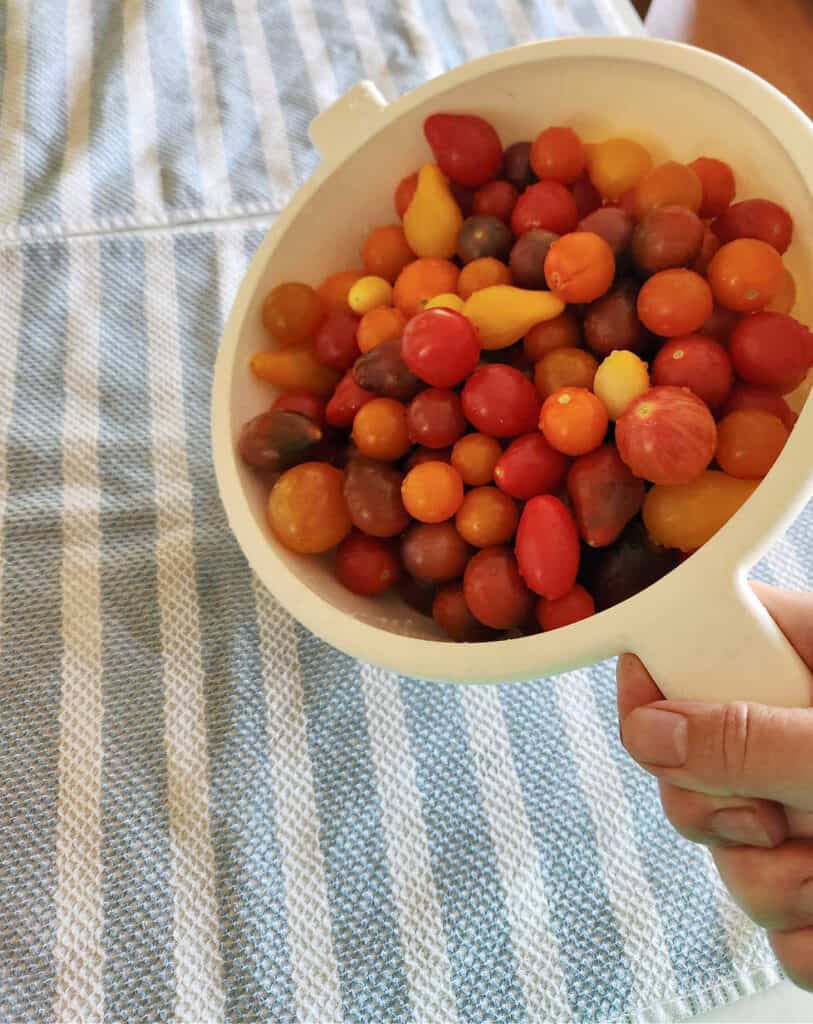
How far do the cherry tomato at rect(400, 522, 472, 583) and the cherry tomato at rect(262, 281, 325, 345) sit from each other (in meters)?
0.13

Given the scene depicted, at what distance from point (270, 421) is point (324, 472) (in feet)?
0.12

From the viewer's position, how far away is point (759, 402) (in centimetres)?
38

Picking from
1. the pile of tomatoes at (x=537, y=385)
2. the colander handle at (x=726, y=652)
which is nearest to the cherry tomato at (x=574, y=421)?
the pile of tomatoes at (x=537, y=385)

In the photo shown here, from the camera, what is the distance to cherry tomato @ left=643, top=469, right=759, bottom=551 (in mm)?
355

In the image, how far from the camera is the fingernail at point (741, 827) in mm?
297

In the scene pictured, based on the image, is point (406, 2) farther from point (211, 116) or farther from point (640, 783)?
point (640, 783)

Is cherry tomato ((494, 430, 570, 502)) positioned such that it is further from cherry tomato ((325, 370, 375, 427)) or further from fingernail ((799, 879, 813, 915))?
fingernail ((799, 879, 813, 915))

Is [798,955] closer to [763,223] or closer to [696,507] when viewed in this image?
[696,507]

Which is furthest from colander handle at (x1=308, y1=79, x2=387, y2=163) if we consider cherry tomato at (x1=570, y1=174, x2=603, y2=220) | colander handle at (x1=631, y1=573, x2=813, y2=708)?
colander handle at (x1=631, y1=573, x2=813, y2=708)

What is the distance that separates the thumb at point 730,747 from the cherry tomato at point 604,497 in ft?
0.29

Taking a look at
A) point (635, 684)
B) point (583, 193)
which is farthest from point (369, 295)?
point (635, 684)

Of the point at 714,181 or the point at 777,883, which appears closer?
the point at 777,883

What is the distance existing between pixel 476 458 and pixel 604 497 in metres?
0.07

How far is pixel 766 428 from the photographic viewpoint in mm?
360
